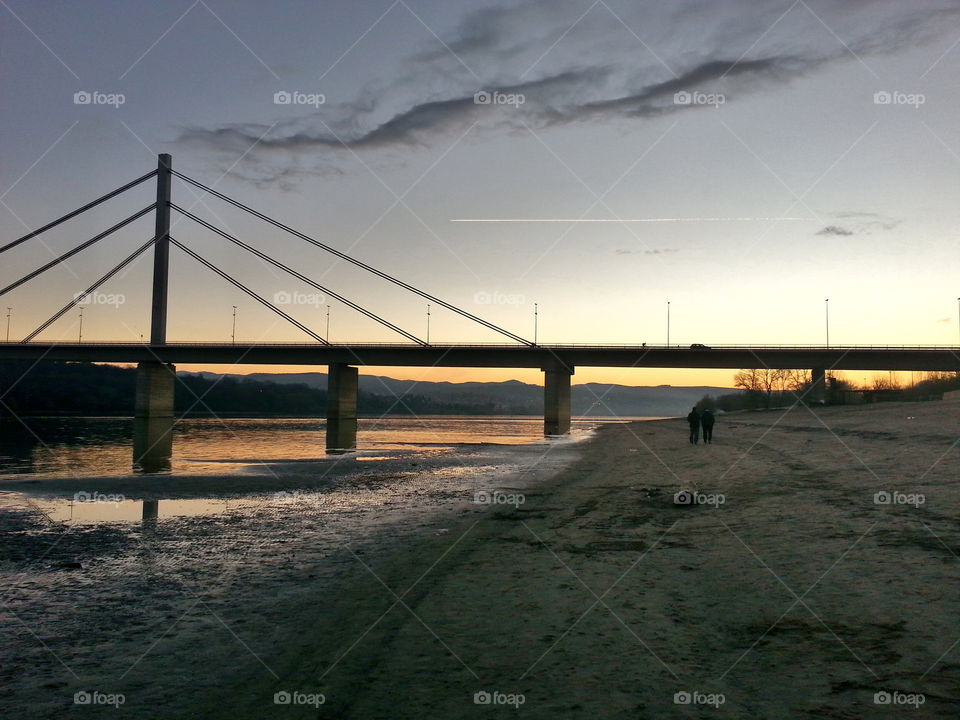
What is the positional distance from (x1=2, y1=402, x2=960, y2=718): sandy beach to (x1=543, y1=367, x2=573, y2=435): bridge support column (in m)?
72.7

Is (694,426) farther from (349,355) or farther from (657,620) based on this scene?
(349,355)

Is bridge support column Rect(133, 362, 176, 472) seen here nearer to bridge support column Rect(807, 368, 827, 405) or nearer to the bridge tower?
the bridge tower

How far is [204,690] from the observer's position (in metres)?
5.62

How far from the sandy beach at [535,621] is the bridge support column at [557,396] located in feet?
239

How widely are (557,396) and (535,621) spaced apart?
80812 millimetres

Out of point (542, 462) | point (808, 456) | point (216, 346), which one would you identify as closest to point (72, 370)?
point (216, 346)

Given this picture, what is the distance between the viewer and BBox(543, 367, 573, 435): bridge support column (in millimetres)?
85825

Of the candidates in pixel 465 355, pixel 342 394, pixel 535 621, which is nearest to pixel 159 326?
pixel 342 394

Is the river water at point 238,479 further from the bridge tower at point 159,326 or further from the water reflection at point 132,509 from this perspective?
the bridge tower at point 159,326

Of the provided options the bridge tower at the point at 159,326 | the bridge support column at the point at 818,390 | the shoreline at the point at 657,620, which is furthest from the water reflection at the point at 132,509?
the bridge support column at the point at 818,390

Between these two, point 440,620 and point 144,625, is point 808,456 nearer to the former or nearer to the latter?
point 440,620

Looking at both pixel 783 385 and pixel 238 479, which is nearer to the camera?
pixel 238 479

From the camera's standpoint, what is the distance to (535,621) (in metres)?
7.13

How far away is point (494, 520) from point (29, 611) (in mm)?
8143
